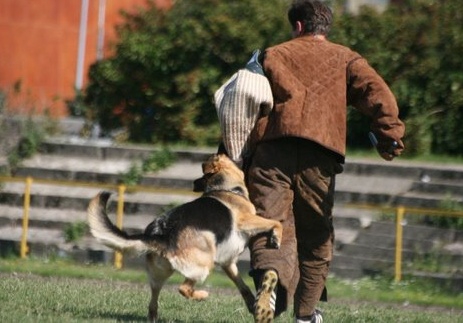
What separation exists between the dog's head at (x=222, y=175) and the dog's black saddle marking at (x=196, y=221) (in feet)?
0.65

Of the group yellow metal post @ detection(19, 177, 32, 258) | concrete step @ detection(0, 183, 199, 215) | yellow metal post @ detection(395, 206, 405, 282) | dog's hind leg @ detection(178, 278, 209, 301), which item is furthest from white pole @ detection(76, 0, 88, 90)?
dog's hind leg @ detection(178, 278, 209, 301)

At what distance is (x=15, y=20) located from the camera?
81.8ft

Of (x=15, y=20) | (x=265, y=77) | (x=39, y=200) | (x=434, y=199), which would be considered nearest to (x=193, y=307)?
(x=265, y=77)

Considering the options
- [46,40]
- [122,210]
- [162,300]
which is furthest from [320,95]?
[46,40]

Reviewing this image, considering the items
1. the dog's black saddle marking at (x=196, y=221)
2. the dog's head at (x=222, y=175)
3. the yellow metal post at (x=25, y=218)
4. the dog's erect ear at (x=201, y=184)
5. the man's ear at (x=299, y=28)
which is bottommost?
the yellow metal post at (x=25, y=218)

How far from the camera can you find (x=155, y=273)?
8.47 metres

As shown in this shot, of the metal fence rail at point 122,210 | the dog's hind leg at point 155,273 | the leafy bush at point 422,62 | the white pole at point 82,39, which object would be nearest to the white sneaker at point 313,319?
the dog's hind leg at point 155,273

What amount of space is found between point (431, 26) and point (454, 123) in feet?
4.50

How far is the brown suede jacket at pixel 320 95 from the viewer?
26.8 feet

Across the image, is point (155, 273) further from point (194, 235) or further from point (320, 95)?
point (320, 95)

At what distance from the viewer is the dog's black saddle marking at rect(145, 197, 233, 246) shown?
8258mm

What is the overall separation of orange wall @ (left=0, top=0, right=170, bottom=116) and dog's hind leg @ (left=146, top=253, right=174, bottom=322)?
649 inches

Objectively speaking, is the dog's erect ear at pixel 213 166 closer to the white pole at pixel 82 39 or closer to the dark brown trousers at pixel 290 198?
the dark brown trousers at pixel 290 198

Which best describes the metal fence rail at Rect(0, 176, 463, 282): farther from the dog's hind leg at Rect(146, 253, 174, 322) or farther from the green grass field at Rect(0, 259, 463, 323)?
the dog's hind leg at Rect(146, 253, 174, 322)
